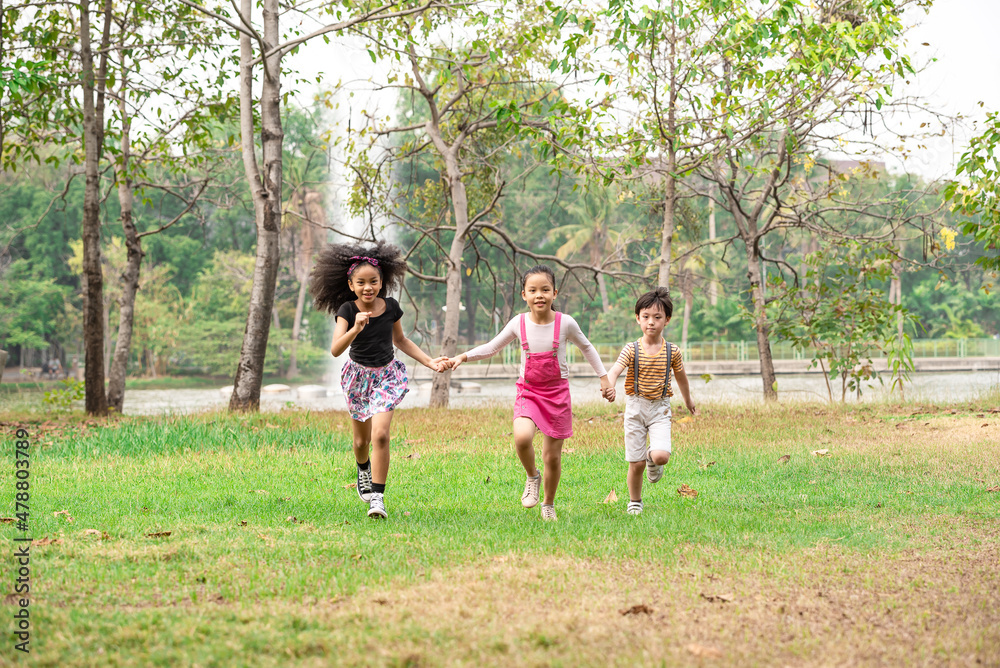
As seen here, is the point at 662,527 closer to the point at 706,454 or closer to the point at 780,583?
the point at 780,583

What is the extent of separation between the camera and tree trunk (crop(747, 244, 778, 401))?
15.7 metres

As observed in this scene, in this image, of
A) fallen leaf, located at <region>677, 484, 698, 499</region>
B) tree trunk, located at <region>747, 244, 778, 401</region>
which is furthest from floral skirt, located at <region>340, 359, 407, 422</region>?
tree trunk, located at <region>747, 244, 778, 401</region>

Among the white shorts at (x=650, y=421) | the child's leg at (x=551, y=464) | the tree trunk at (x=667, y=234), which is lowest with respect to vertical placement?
the child's leg at (x=551, y=464)

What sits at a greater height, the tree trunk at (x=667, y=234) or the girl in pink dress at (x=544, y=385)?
the tree trunk at (x=667, y=234)

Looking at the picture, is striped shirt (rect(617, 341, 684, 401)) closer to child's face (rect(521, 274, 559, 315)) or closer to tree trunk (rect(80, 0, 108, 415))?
child's face (rect(521, 274, 559, 315))

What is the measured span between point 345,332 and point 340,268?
0.60 meters

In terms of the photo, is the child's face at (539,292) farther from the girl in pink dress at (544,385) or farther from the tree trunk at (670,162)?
the tree trunk at (670,162)

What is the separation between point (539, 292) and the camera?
5582 mm

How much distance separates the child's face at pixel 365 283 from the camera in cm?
589

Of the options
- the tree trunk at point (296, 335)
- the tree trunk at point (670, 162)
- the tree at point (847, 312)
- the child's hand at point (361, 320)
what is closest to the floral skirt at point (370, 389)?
the child's hand at point (361, 320)

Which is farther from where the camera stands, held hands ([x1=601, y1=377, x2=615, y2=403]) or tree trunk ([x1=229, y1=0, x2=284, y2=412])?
tree trunk ([x1=229, y1=0, x2=284, y2=412])

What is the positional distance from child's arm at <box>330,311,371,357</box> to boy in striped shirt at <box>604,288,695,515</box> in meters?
→ 1.72

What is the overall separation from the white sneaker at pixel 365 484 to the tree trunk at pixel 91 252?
8406mm

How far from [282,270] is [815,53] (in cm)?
3857
